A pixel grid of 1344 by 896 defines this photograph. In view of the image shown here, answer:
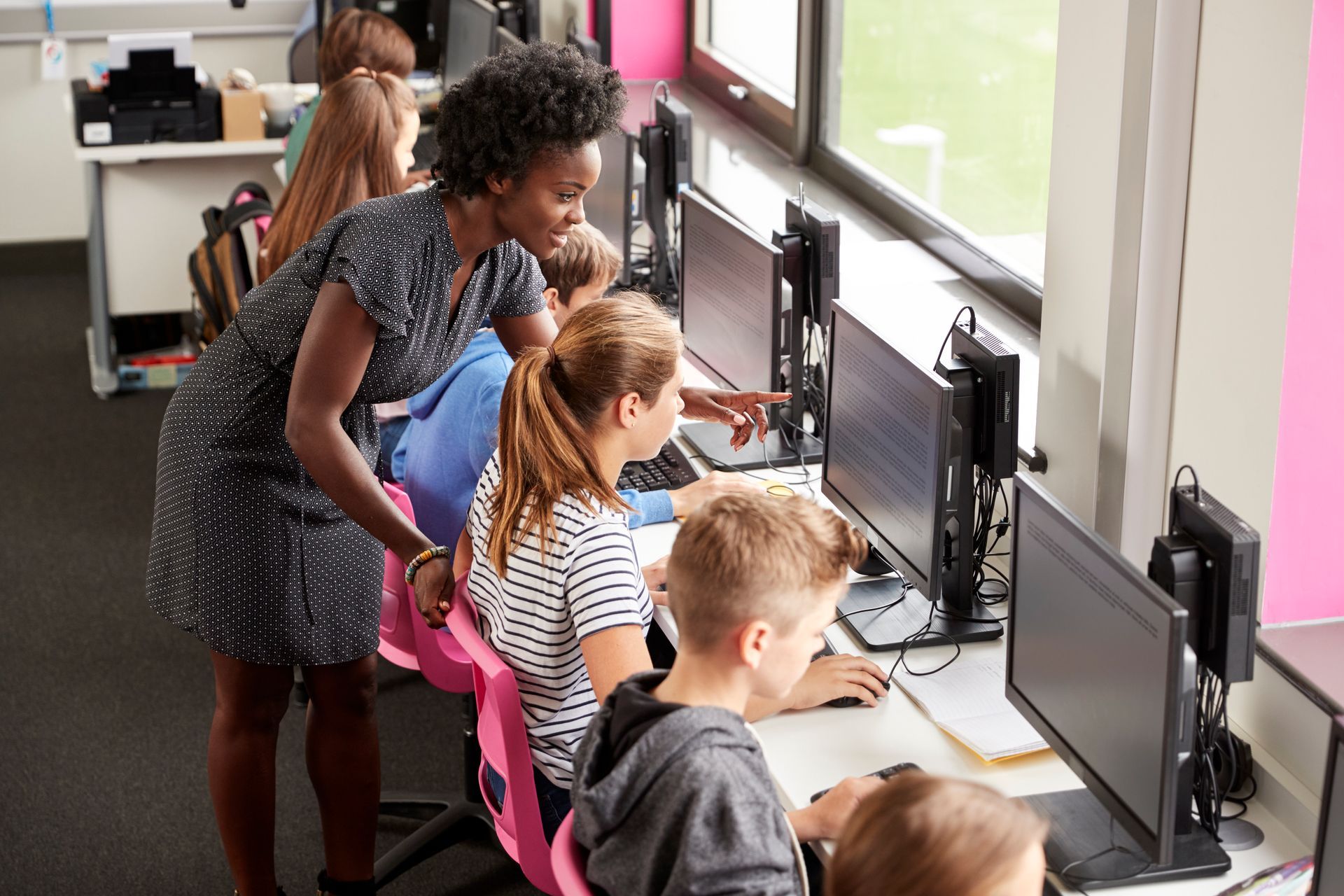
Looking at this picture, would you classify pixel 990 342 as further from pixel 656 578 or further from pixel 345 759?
pixel 345 759

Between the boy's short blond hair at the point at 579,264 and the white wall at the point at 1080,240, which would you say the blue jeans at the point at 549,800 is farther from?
the boy's short blond hair at the point at 579,264

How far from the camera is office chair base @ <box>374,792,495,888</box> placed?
104 inches

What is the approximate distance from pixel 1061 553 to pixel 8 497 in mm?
3588

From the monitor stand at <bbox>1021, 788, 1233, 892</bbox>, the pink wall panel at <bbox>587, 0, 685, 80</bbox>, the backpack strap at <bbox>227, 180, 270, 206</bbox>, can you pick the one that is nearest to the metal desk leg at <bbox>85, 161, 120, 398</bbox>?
the backpack strap at <bbox>227, 180, 270, 206</bbox>

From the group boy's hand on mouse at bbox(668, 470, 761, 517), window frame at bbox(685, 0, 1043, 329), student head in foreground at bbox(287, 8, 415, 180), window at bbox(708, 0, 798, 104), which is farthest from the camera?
window at bbox(708, 0, 798, 104)

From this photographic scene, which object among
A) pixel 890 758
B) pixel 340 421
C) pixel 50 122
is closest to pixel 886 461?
pixel 890 758

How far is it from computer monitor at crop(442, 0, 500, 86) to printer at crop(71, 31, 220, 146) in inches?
32.1

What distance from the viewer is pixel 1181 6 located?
1.85 m

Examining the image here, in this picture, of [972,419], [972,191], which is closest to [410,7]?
[972,191]

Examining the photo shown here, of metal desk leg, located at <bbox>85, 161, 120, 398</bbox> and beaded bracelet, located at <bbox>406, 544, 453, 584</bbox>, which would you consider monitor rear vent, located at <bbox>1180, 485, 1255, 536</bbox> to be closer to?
beaded bracelet, located at <bbox>406, 544, 453, 584</bbox>

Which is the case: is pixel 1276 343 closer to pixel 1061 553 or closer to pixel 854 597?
pixel 1061 553

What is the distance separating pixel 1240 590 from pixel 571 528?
0.79 meters

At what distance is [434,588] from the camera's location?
1.97m

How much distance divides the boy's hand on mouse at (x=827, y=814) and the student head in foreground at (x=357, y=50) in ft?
9.21
